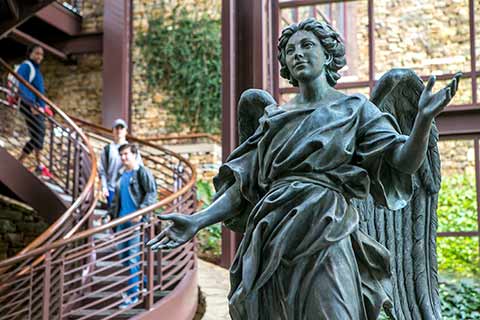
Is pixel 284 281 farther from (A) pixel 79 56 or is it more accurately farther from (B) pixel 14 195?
(A) pixel 79 56

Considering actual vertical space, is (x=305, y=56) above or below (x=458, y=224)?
above

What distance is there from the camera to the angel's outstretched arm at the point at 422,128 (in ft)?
7.64

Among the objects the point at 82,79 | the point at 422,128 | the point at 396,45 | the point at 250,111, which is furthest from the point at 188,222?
the point at 82,79

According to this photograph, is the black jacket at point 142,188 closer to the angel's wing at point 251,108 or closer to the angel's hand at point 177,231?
the angel's wing at point 251,108

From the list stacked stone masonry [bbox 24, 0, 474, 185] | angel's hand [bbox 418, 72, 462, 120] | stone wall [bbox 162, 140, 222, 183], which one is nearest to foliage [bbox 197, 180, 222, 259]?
stone wall [bbox 162, 140, 222, 183]

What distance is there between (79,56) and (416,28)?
7.15 meters

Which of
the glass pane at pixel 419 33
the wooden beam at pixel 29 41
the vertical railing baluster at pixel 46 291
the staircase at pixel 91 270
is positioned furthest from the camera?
the wooden beam at pixel 29 41

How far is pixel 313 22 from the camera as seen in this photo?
268 cm

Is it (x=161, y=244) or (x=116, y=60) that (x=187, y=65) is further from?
(x=161, y=244)

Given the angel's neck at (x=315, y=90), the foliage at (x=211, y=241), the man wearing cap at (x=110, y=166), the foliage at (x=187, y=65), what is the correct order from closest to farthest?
the angel's neck at (x=315, y=90), the man wearing cap at (x=110, y=166), the foliage at (x=211, y=241), the foliage at (x=187, y=65)

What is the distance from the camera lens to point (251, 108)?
9.53ft

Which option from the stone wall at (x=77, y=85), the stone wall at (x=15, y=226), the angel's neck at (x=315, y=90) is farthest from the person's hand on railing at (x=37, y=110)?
the angel's neck at (x=315, y=90)

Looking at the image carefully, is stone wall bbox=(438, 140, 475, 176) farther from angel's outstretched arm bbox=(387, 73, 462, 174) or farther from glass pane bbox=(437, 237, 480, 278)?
angel's outstretched arm bbox=(387, 73, 462, 174)

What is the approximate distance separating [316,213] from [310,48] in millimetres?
544
